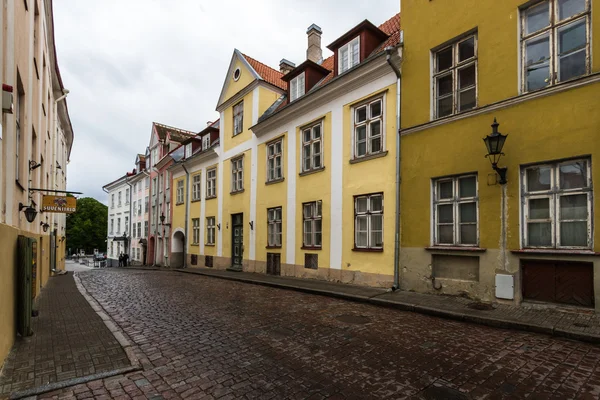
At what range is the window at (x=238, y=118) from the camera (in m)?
19.0

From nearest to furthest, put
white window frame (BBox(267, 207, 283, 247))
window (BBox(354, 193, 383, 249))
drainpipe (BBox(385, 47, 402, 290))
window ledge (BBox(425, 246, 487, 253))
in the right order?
window ledge (BBox(425, 246, 487, 253)), drainpipe (BBox(385, 47, 402, 290)), window (BBox(354, 193, 383, 249)), white window frame (BBox(267, 207, 283, 247))

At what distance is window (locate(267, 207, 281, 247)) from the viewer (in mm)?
15586

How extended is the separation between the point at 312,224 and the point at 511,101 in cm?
803

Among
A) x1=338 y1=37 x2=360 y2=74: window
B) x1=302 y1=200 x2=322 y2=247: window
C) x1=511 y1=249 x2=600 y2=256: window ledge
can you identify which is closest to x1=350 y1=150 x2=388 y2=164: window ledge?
x1=302 y1=200 x2=322 y2=247: window

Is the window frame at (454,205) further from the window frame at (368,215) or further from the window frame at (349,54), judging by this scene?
the window frame at (349,54)

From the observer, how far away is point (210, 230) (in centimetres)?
2153

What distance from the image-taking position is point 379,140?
1134 centimetres

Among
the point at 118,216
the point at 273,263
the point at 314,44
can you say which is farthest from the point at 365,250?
the point at 118,216

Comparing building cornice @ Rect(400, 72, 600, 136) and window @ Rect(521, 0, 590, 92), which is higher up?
window @ Rect(521, 0, 590, 92)

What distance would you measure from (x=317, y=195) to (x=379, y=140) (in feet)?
11.3

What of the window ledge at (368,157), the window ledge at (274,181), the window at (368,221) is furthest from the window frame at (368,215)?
the window ledge at (274,181)

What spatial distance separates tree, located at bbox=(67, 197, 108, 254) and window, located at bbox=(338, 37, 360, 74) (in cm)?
7077

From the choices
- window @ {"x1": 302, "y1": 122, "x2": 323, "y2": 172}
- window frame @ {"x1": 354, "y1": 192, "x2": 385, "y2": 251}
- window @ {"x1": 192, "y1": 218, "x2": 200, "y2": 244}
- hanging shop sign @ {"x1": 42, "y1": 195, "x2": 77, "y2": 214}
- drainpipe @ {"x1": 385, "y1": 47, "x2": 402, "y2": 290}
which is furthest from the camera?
window @ {"x1": 192, "y1": 218, "x2": 200, "y2": 244}

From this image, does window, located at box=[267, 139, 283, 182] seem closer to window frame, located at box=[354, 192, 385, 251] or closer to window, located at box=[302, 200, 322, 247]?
window, located at box=[302, 200, 322, 247]
